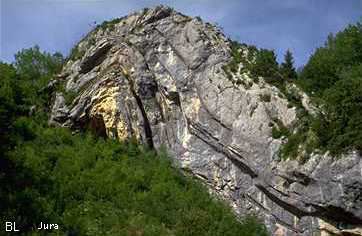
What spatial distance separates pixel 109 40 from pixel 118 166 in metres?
7.64

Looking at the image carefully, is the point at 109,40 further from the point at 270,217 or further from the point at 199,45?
the point at 270,217

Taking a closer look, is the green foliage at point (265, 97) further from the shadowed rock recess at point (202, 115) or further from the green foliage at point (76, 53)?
the green foliage at point (76, 53)

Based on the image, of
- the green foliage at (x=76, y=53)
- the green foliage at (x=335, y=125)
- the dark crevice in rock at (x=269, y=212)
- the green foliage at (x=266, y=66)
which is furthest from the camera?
the green foliage at (x=76, y=53)

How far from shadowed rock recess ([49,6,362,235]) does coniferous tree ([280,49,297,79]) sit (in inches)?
55.6

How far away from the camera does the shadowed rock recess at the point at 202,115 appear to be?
1780 cm

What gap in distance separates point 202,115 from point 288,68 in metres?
4.27

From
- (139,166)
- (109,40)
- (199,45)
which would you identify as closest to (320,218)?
(139,166)

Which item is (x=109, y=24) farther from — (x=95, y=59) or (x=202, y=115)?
(x=202, y=115)

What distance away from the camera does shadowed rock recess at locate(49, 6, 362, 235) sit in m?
17.8

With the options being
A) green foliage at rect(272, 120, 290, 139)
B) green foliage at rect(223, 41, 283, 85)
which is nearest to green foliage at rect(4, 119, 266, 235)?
green foliage at rect(272, 120, 290, 139)

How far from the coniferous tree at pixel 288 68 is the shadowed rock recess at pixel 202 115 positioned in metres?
1.41

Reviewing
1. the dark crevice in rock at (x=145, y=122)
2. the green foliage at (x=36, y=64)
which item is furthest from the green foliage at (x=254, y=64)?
the green foliage at (x=36, y=64)

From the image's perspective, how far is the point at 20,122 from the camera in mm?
23250

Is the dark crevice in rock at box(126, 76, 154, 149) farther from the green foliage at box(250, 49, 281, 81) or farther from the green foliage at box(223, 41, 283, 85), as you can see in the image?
the green foliage at box(250, 49, 281, 81)
